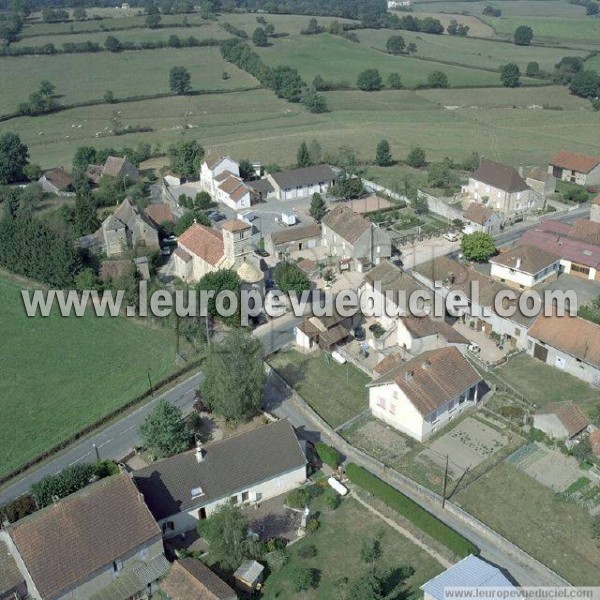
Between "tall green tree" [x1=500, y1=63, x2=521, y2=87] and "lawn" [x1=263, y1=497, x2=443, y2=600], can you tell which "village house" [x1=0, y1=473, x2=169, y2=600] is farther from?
"tall green tree" [x1=500, y1=63, x2=521, y2=87]

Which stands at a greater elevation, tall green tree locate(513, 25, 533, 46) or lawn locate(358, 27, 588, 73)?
tall green tree locate(513, 25, 533, 46)

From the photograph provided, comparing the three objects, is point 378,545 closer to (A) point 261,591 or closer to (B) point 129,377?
(A) point 261,591

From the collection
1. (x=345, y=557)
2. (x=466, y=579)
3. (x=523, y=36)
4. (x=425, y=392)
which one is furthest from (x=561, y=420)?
(x=523, y=36)

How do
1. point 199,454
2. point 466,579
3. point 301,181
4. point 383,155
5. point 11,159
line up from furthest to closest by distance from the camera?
point 383,155, point 11,159, point 301,181, point 199,454, point 466,579

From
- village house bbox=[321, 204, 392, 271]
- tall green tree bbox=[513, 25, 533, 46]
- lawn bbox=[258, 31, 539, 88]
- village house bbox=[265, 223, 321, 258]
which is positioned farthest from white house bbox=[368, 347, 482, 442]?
tall green tree bbox=[513, 25, 533, 46]

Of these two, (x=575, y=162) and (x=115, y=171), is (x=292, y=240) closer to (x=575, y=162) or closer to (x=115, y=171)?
(x=115, y=171)

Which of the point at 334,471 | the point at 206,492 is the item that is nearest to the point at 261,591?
the point at 206,492

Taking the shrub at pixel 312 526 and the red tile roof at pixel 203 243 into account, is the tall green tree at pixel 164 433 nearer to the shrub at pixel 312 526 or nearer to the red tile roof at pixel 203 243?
the shrub at pixel 312 526
